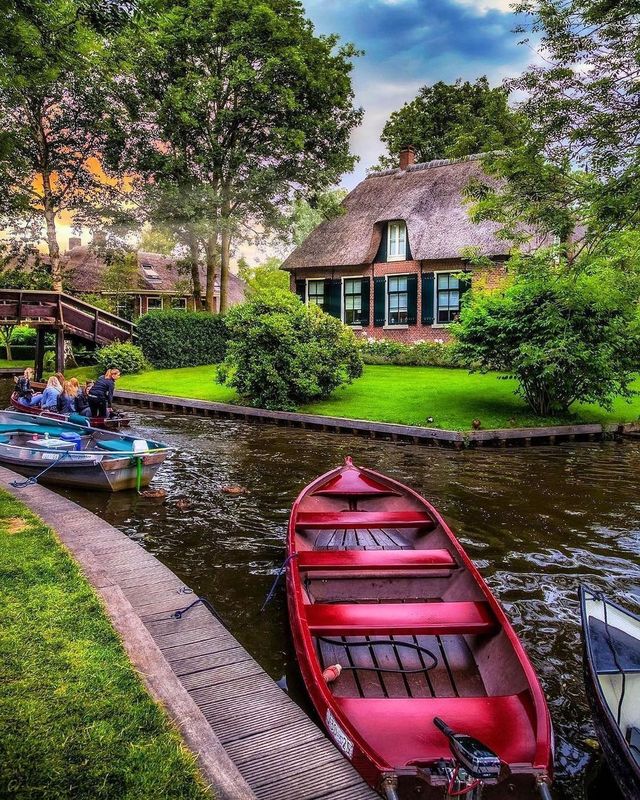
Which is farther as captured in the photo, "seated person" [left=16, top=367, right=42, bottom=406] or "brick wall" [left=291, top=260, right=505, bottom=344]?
"brick wall" [left=291, top=260, right=505, bottom=344]

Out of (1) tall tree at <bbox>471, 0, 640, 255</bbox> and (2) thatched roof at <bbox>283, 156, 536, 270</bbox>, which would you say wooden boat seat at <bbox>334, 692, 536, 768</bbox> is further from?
(2) thatched roof at <bbox>283, 156, 536, 270</bbox>

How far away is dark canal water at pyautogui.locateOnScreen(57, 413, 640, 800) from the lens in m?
6.18

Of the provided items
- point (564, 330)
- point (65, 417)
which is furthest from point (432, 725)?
point (564, 330)

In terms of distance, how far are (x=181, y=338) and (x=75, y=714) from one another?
2954cm

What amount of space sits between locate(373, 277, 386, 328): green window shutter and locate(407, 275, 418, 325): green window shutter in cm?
155

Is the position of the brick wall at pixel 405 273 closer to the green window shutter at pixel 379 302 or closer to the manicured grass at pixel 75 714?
the green window shutter at pixel 379 302

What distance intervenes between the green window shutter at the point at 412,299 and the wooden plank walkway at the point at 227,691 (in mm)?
24799

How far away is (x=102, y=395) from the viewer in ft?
52.9

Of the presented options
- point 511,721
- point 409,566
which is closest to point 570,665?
point 409,566

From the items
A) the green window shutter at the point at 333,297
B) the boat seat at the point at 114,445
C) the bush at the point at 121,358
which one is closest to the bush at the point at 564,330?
the boat seat at the point at 114,445

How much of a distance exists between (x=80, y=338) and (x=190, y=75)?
1408cm

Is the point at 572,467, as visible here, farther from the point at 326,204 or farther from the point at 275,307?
the point at 326,204

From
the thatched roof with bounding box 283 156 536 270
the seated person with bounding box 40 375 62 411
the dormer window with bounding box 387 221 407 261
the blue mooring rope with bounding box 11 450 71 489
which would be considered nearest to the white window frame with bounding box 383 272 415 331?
the dormer window with bounding box 387 221 407 261

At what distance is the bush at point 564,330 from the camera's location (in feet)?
53.6
